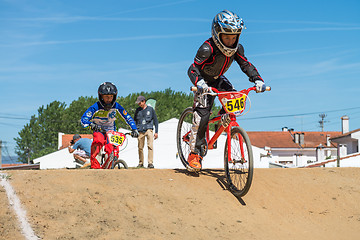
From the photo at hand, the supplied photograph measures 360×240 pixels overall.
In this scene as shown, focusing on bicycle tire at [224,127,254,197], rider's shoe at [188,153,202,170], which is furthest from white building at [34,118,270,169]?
bicycle tire at [224,127,254,197]

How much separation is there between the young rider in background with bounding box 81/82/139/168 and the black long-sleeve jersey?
2704 mm

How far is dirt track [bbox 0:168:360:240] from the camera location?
5305 mm

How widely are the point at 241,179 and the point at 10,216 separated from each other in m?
3.45

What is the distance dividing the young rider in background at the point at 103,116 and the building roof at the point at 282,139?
235ft

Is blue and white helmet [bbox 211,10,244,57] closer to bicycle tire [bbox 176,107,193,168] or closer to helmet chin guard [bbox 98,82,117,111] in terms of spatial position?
bicycle tire [bbox 176,107,193,168]

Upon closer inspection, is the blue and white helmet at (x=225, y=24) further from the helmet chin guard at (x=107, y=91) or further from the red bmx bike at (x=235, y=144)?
the helmet chin guard at (x=107, y=91)

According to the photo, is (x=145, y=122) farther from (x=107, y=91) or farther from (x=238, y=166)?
(x=238, y=166)

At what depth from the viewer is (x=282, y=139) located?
83.4 meters

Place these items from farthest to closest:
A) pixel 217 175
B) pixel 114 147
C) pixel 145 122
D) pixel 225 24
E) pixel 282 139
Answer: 1. pixel 282 139
2. pixel 145 122
3. pixel 114 147
4. pixel 217 175
5. pixel 225 24

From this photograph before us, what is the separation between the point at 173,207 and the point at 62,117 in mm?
84213

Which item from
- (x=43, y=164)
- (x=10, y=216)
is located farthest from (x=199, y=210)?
(x=43, y=164)

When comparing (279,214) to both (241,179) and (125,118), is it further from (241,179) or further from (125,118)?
(125,118)

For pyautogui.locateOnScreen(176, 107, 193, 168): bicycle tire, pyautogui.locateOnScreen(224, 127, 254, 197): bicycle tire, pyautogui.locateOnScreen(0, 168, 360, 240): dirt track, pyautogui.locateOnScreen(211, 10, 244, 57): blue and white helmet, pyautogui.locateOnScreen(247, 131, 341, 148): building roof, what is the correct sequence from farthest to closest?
pyautogui.locateOnScreen(247, 131, 341, 148): building roof < pyautogui.locateOnScreen(176, 107, 193, 168): bicycle tire < pyautogui.locateOnScreen(211, 10, 244, 57): blue and white helmet < pyautogui.locateOnScreen(224, 127, 254, 197): bicycle tire < pyautogui.locateOnScreen(0, 168, 360, 240): dirt track

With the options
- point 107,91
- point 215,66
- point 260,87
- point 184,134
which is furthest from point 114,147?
point 260,87
